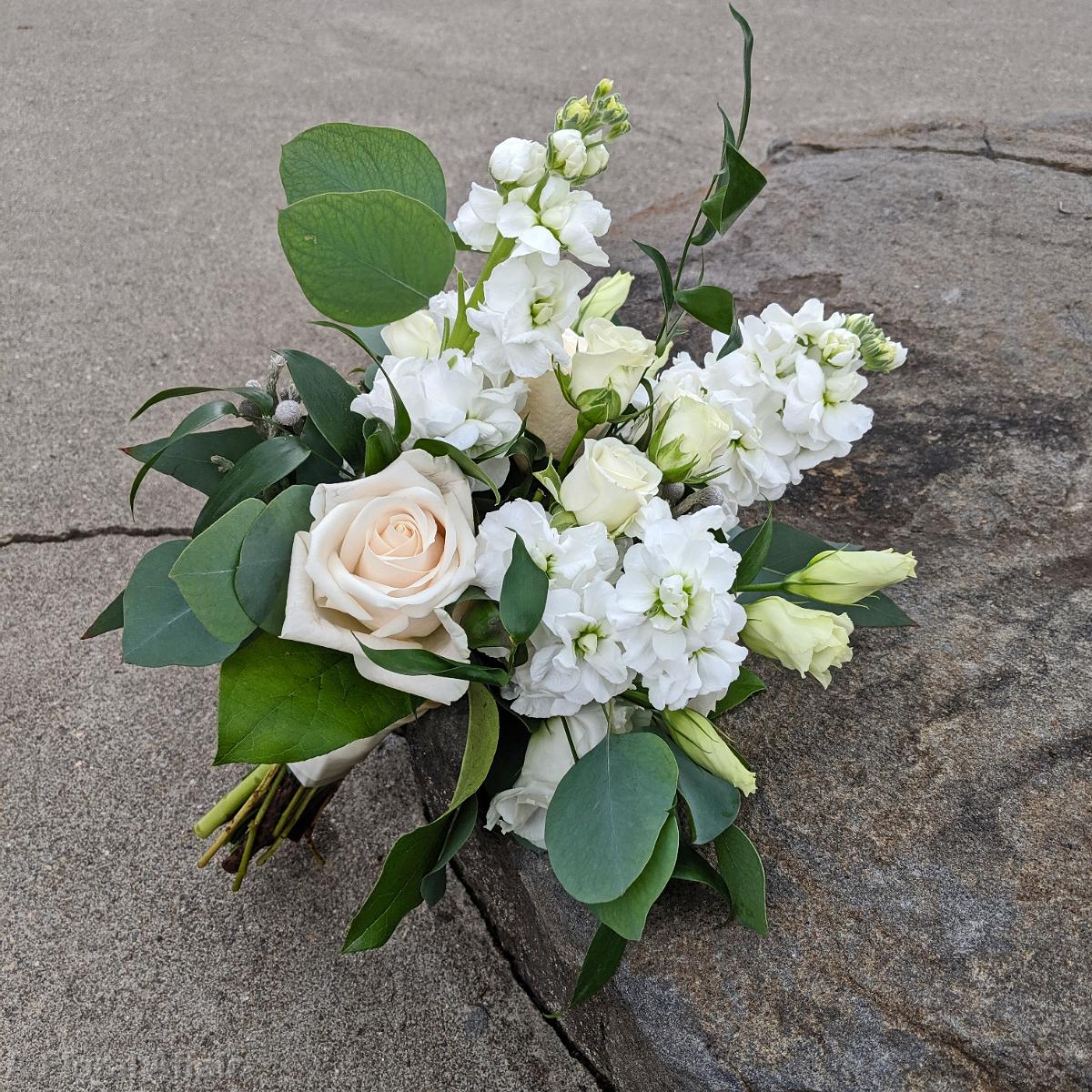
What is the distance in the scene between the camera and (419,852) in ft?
2.39

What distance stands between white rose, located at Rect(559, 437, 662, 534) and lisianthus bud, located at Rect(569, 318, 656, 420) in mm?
31

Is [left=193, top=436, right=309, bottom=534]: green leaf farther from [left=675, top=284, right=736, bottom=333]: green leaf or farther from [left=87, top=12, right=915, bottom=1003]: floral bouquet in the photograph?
[left=675, top=284, right=736, bottom=333]: green leaf

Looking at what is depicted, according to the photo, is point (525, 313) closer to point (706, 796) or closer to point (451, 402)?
point (451, 402)

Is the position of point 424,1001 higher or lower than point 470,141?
lower

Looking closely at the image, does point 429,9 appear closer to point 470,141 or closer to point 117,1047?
point 470,141

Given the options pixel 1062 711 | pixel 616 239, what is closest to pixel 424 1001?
pixel 1062 711

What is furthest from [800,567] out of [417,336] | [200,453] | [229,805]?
[229,805]

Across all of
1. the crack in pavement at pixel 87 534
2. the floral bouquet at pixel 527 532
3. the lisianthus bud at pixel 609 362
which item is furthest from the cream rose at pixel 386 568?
the crack in pavement at pixel 87 534

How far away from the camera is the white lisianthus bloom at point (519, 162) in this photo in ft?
2.03

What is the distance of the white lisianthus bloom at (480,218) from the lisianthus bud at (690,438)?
6.2 inches

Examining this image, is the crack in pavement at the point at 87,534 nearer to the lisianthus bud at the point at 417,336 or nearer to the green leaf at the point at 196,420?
the green leaf at the point at 196,420

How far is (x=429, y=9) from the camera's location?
2.89 meters

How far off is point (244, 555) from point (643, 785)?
0.91 feet

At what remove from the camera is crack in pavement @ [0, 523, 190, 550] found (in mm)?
1438
